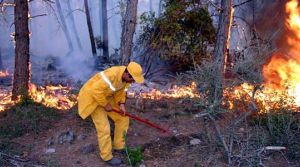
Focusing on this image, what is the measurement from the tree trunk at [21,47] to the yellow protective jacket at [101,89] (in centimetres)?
377

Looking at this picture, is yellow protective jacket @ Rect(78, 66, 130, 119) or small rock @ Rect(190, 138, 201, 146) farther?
small rock @ Rect(190, 138, 201, 146)

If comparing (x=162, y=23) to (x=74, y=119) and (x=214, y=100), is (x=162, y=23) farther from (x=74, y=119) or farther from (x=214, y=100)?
(x=214, y=100)

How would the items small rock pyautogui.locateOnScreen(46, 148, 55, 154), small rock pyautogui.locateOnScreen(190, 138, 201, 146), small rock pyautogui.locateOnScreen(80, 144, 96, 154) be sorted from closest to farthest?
small rock pyautogui.locateOnScreen(80, 144, 96, 154), small rock pyautogui.locateOnScreen(46, 148, 55, 154), small rock pyautogui.locateOnScreen(190, 138, 201, 146)

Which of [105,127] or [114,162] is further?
[114,162]

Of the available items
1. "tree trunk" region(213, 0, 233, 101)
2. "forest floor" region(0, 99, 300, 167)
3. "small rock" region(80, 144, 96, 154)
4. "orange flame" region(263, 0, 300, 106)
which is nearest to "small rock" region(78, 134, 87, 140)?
"forest floor" region(0, 99, 300, 167)

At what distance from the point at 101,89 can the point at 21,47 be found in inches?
182

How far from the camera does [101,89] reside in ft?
21.0

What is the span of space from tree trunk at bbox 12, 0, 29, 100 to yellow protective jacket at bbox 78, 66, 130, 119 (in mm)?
A: 3766

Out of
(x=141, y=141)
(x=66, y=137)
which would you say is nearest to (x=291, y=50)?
(x=141, y=141)

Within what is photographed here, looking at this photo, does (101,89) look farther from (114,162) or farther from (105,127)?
(114,162)

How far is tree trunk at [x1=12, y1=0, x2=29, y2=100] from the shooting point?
10133 millimetres

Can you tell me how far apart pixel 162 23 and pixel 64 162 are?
34.2ft

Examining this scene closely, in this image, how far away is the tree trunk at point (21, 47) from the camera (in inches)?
399

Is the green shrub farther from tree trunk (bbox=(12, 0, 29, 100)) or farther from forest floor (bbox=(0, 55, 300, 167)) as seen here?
forest floor (bbox=(0, 55, 300, 167))
